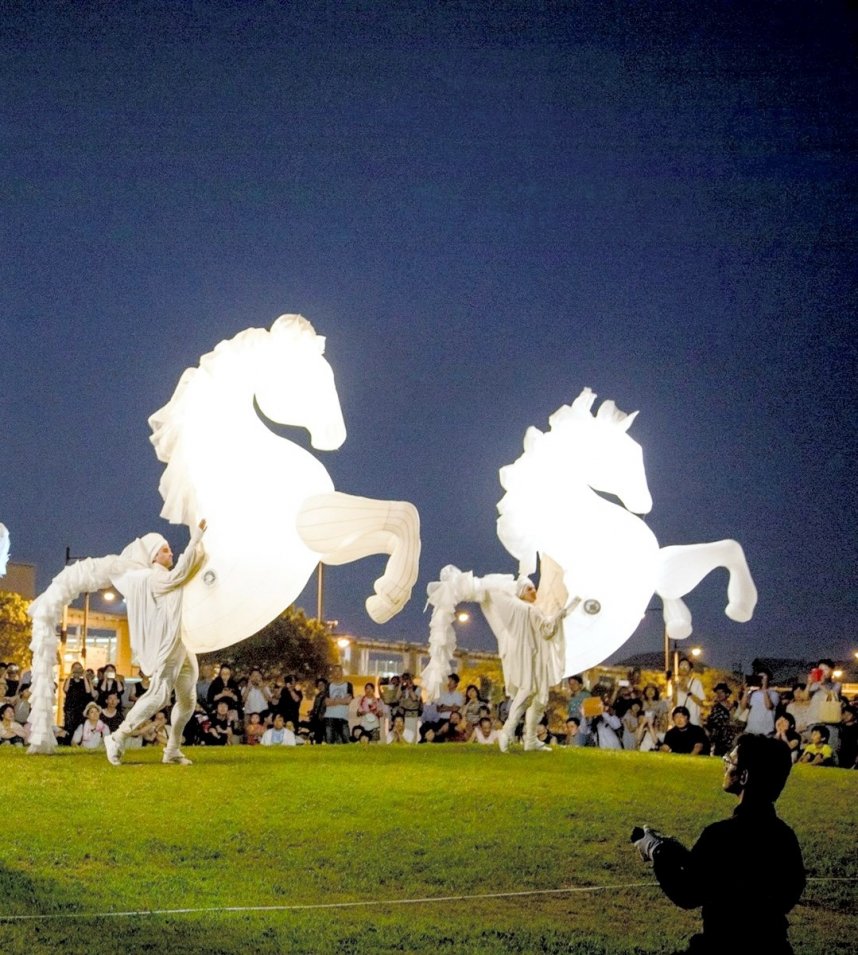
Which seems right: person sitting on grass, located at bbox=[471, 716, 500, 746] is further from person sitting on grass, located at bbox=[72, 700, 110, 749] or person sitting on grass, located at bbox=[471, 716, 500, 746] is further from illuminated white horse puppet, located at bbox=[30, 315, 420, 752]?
person sitting on grass, located at bbox=[72, 700, 110, 749]

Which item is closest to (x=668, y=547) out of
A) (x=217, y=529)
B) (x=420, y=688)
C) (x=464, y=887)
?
(x=420, y=688)

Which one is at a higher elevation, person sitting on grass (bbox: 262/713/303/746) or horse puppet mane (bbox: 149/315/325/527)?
horse puppet mane (bbox: 149/315/325/527)

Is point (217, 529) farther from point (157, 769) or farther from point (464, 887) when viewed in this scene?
point (464, 887)

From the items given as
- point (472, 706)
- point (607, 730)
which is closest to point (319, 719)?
point (472, 706)

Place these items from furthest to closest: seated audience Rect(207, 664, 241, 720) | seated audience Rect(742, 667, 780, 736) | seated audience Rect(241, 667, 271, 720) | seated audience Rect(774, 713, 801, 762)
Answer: seated audience Rect(241, 667, 271, 720)
seated audience Rect(207, 664, 241, 720)
seated audience Rect(742, 667, 780, 736)
seated audience Rect(774, 713, 801, 762)

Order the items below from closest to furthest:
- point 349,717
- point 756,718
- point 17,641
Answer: point 756,718 < point 349,717 < point 17,641

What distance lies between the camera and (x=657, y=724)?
22.7 metres

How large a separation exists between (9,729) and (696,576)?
11018mm

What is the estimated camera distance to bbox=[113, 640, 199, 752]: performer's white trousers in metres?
14.5

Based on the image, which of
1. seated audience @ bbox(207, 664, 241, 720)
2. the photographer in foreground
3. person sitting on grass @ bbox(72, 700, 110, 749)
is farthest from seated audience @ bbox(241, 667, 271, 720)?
the photographer in foreground

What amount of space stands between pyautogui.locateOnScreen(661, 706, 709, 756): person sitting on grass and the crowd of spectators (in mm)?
16

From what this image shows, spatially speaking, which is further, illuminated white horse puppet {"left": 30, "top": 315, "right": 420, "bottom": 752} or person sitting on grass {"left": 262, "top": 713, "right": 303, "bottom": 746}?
person sitting on grass {"left": 262, "top": 713, "right": 303, "bottom": 746}

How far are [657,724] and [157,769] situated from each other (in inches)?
439

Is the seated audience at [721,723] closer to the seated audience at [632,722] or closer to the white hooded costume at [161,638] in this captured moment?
the seated audience at [632,722]
